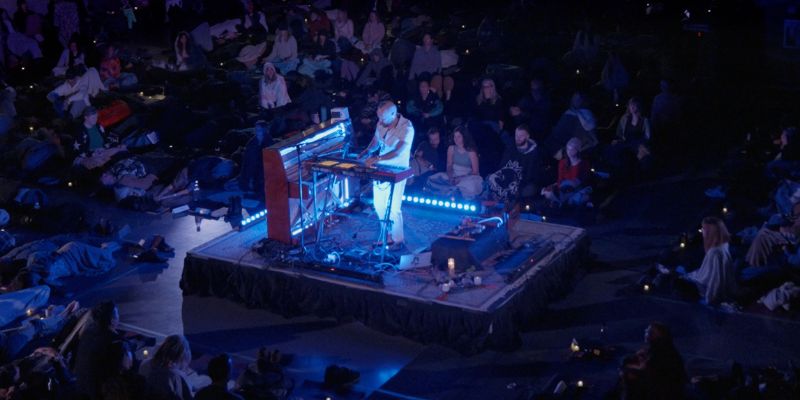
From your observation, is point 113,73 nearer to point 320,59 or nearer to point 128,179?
point 320,59

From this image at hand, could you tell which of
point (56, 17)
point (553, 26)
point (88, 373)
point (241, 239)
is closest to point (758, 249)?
point (241, 239)

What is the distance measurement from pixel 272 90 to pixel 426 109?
2646mm

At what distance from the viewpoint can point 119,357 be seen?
7.21m

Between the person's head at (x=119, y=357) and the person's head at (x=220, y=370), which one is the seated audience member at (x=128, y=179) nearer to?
the person's head at (x=119, y=357)

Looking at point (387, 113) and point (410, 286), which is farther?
point (387, 113)

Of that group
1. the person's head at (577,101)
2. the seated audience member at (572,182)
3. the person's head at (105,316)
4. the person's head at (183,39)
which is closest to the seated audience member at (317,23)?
the person's head at (183,39)

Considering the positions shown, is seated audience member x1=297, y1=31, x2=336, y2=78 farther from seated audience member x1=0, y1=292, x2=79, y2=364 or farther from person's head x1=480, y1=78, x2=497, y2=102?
seated audience member x1=0, y1=292, x2=79, y2=364

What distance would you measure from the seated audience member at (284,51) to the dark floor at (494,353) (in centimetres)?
619

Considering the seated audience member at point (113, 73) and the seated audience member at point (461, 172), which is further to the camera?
the seated audience member at point (113, 73)

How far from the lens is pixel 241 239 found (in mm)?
10539

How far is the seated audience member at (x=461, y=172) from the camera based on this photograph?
38.2 feet

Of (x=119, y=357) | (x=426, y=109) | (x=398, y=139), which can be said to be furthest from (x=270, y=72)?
(x=119, y=357)

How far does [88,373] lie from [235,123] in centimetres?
815

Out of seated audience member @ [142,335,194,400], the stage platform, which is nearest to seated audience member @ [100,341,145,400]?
seated audience member @ [142,335,194,400]
